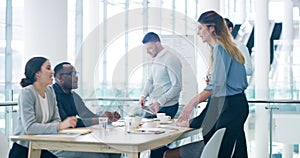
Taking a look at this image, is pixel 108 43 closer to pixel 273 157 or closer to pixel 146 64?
pixel 146 64

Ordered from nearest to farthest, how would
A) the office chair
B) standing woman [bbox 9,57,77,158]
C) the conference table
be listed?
the conference table
the office chair
standing woman [bbox 9,57,77,158]

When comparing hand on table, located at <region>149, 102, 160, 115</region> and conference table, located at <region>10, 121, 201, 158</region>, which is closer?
conference table, located at <region>10, 121, 201, 158</region>

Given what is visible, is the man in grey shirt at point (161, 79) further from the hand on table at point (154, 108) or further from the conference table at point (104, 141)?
the conference table at point (104, 141)

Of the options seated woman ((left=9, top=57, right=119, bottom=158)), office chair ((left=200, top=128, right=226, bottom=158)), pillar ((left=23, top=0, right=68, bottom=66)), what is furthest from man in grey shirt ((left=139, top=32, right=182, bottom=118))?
pillar ((left=23, top=0, right=68, bottom=66))

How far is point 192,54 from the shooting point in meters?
3.20

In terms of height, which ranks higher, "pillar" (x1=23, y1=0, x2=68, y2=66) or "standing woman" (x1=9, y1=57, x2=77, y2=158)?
"pillar" (x1=23, y1=0, x2=68, y2=66)

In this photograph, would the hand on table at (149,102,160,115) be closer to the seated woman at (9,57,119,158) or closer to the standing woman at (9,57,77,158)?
the seated woman at (9,57,119,158)

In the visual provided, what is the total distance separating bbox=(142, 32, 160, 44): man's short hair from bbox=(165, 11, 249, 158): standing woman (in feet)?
1.62

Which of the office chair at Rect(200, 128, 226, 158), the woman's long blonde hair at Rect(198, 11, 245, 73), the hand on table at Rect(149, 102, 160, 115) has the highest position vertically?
the woman's long blonde hair at Rect(198, 11, 245, 73)

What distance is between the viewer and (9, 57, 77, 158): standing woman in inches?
108

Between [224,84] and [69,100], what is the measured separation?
1212 mm

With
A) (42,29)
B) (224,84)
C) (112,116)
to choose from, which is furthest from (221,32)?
(42,29)

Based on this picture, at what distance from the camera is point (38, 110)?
2.89 meters

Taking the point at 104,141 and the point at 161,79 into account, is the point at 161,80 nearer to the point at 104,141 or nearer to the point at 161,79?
the point at 161,79
